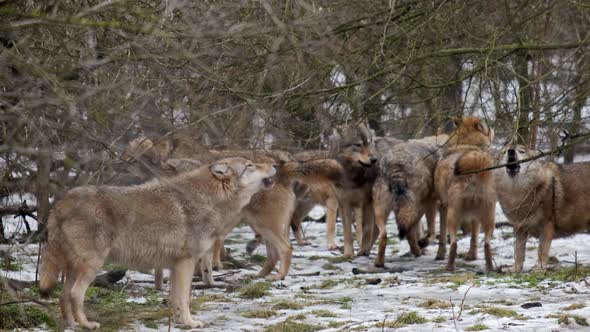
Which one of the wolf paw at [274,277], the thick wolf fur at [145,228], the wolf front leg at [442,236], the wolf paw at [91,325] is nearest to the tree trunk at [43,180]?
the thick wolf fur at [145,228]

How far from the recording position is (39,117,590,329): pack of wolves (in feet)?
25.5

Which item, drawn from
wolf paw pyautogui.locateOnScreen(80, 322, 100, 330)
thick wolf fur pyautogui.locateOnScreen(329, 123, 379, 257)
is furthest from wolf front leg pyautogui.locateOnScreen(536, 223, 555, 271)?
wolf paw pyautogui.locateOnScreen(80, 322, 100, 330)

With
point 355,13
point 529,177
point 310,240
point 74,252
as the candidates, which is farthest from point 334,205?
point 74,252

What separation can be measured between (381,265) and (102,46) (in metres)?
5.72

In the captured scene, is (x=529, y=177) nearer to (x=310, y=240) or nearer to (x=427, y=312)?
(x=427, y=312)

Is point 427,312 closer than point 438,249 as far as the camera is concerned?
Yes

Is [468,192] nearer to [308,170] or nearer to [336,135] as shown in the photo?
[308,170]

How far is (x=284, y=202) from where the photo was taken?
11.2 meters

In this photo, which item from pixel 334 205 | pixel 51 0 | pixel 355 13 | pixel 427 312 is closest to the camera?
pixel 51 0

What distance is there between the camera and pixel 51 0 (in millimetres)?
6391

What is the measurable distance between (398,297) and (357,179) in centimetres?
422

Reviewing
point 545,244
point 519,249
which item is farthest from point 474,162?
point 545,244

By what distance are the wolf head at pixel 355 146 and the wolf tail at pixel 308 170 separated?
1.98 metres

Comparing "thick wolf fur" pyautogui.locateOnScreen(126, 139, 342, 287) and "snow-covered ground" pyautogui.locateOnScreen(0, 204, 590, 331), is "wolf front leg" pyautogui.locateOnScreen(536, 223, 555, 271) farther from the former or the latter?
"thick wolf fur" pyautogui.locateOnScreen(126, 139, 342, 287)
